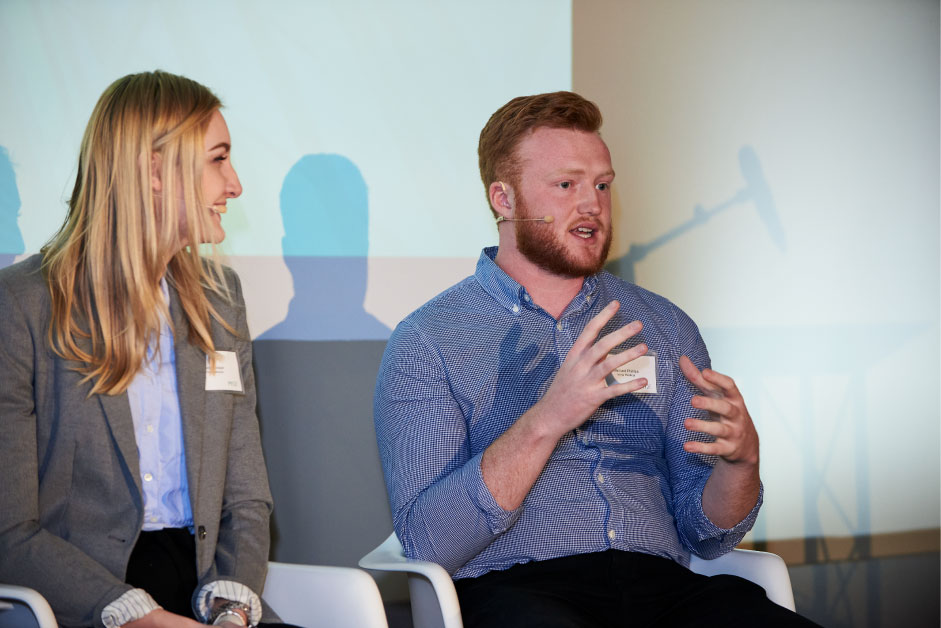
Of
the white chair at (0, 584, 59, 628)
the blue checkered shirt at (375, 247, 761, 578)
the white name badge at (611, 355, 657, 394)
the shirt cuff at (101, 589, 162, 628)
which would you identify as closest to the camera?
the white chair at (0, 584, 59, 628)

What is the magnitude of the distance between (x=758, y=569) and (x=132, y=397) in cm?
141

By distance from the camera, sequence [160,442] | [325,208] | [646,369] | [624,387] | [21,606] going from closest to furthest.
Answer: [21,606] → [624,387] → [160,442] → [646,369] → [325,208]

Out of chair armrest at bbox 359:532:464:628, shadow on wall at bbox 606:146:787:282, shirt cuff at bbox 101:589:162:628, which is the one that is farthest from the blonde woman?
shadow on wall at bbox 606:146:787:282

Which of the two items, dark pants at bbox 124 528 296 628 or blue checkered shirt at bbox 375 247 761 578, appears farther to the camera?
blue checkered shirt at bbox 375 247 761 578

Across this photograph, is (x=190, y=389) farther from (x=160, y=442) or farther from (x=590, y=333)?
(x=590, y=333)

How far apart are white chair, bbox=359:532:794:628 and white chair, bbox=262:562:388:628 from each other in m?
0.10

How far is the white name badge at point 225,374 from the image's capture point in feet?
6.40

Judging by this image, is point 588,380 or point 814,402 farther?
point 814,402

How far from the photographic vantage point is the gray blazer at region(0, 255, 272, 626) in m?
1.63

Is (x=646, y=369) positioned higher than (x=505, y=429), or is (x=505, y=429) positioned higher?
(x=646, y=369)

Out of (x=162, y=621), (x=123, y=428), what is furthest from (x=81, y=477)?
(x=162, y=621)

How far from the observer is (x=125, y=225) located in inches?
71.7

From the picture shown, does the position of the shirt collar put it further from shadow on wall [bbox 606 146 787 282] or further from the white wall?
shadow on wall [bbox 606 146 787 282]

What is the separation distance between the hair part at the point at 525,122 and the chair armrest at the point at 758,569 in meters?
1.05
